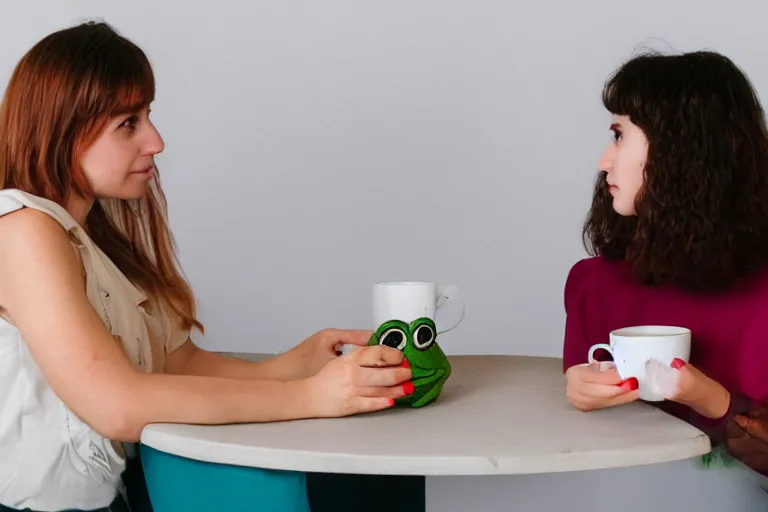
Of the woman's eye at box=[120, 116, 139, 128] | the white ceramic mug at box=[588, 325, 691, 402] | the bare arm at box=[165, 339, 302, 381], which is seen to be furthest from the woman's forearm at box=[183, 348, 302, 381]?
the white ceramic mug at box=[588, 325, 691, 402]

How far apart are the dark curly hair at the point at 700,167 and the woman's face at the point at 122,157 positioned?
2.19ft

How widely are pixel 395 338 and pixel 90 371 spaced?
37cm

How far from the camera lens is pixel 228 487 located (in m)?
1.21

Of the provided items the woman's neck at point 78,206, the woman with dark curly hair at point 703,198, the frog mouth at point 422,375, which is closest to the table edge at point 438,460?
the frog mouth at point 422,375

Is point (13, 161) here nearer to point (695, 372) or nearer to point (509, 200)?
point (695, 372)

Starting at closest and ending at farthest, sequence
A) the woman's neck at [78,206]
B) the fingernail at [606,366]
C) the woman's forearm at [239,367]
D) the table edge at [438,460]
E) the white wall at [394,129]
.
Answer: the table edge at [438,460], the fingernail at [606,366], the woman's neck at [78,206], the woman's forearm at [239,367], the white wall at [394,129]

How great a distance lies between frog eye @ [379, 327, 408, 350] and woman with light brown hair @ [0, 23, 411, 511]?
0.07 feet

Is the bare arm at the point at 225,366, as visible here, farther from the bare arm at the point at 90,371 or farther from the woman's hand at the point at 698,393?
the woman's hand at the point at 698,393

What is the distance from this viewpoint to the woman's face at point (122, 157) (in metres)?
1.47

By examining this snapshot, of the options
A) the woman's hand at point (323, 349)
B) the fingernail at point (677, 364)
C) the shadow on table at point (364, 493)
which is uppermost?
the fingernail at point (677, 364)

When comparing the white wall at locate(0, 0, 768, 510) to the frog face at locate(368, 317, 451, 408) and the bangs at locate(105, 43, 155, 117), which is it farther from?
the frog face at locate(368, 317, 451, 408)

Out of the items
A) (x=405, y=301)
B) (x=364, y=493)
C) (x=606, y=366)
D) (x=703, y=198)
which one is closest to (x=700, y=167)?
(x=703, y=198)

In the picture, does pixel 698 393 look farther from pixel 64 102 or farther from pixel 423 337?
pixel 64 102

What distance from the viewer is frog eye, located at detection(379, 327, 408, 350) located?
1.34m
